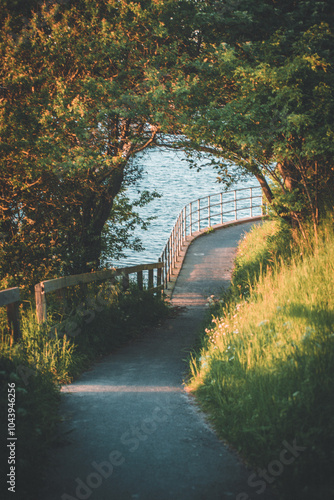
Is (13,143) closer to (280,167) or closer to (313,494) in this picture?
(280,167)

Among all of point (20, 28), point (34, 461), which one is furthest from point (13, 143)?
point (34, 461)

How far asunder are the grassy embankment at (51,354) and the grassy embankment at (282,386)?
5.03ft

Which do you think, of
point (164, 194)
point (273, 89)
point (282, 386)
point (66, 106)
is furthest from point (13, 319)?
point (164, 194)

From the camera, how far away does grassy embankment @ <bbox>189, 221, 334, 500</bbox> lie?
3387 mm

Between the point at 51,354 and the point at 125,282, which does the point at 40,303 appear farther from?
the point at 125,282

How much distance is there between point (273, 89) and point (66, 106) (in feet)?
11.4

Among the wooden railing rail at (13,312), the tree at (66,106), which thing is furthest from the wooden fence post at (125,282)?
the wooden railing rail at (13,312)

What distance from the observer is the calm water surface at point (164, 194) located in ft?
103

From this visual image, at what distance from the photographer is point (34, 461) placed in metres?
3.53

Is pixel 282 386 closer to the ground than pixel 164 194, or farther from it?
closer to the ground

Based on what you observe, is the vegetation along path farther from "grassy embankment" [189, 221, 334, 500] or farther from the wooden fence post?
the wooden fence post

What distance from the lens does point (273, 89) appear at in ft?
24.8

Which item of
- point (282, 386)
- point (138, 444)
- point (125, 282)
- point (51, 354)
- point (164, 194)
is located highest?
point (164, 194)

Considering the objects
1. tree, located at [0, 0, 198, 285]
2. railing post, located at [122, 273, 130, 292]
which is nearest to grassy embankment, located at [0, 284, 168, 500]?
railing post, located at [122, 273, 130, 292]
